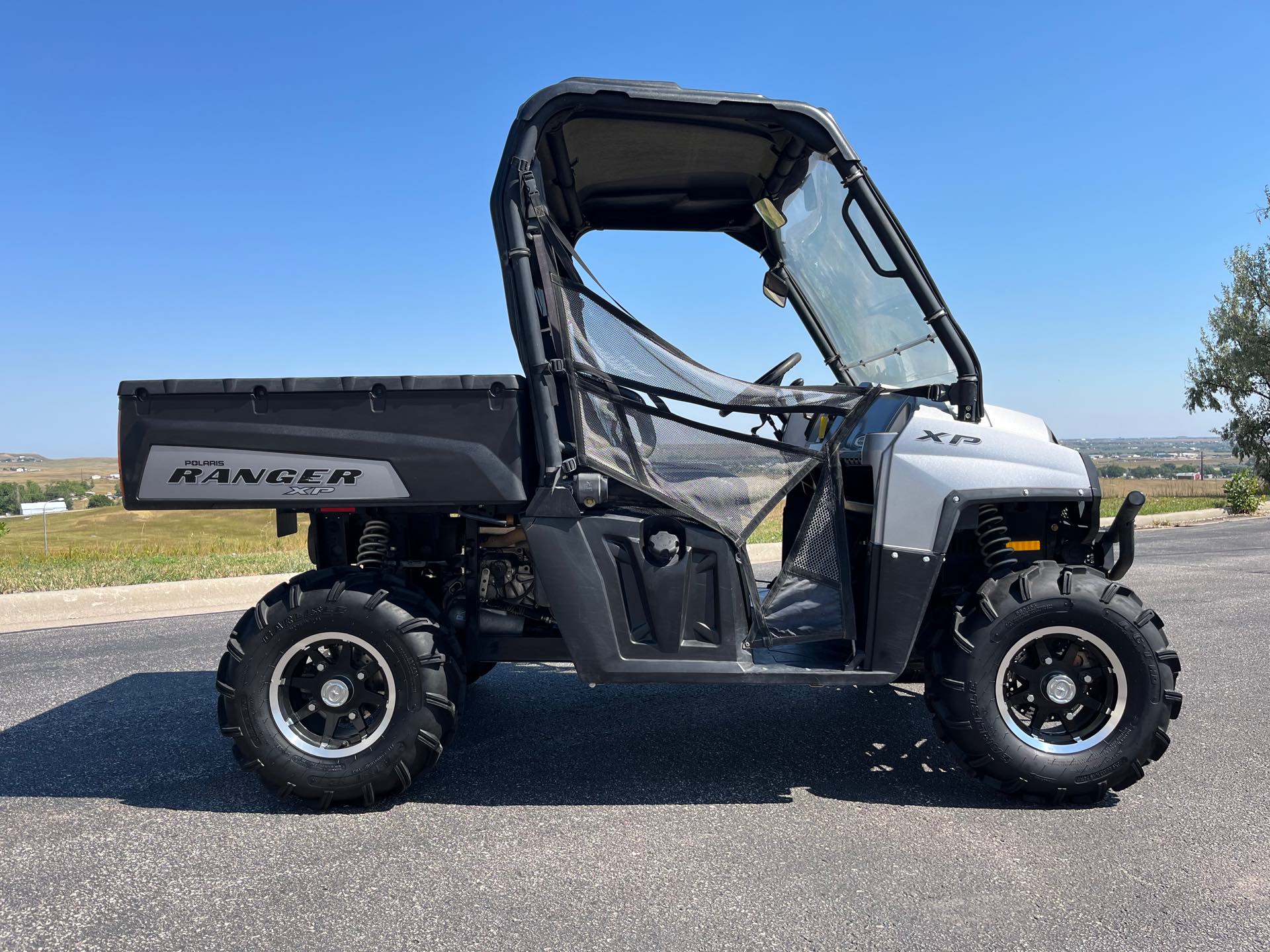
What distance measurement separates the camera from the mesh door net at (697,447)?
3.47m

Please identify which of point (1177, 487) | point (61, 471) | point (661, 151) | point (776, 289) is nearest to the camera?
point (661, 151)

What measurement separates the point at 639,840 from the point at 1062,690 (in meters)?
1.72

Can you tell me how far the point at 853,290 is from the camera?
416 centimetres

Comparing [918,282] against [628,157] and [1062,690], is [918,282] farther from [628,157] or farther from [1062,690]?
[1062,690]

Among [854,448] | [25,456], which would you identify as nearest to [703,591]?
[854,448]

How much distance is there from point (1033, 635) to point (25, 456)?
227 m

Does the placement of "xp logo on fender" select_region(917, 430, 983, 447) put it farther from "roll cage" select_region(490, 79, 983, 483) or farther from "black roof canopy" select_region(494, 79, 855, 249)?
"black roof canopy" select_region(494, 79, 855, 249)

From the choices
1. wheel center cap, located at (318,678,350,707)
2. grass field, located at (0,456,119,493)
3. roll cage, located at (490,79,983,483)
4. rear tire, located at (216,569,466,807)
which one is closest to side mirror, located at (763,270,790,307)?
roll cage, located at (490,79,983,483)

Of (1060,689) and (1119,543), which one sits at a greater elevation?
(1119,543)

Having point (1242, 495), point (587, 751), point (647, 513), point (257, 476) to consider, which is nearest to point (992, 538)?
point (647, 513)

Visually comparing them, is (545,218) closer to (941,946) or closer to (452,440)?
(452,440)

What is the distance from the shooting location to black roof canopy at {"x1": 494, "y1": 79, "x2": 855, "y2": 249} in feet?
11.2

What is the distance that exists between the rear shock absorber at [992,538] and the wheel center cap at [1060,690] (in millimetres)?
470

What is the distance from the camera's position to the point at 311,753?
3.39 m
